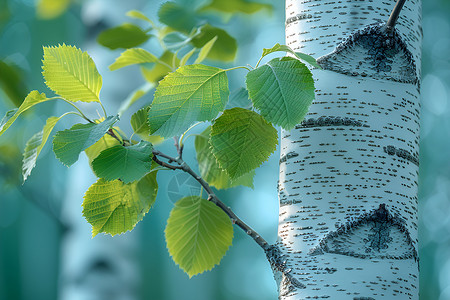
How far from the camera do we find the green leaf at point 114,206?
44 centimetres

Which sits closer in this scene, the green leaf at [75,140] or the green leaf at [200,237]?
the green leaf at [75,140]

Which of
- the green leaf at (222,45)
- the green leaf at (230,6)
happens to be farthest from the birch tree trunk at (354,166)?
the green leaf at (230,6)

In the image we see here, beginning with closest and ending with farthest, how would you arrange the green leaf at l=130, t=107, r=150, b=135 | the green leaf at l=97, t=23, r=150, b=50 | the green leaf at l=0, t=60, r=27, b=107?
the green leaf at l=130, t=107, r=150, b=135, the green leaf at l=97, t=23, r=150, b=50, the green leaf at l=0, t=60, r=27, b=107

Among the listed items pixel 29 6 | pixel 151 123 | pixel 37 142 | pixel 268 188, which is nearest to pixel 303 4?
pixel 151 123

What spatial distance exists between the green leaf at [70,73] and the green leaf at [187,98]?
0.33 ft

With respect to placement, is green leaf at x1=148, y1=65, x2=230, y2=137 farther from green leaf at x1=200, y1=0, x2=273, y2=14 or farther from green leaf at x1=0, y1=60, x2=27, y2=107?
green leaf at x1=0, y1=60, x2=27, y2=107

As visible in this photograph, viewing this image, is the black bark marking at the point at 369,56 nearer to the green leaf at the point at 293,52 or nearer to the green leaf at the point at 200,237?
the green leaf at the point at 293,52

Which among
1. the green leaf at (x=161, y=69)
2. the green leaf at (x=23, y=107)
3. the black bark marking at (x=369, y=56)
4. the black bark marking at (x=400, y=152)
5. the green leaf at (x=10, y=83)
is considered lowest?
the black bark marking at (x=400, y=152)

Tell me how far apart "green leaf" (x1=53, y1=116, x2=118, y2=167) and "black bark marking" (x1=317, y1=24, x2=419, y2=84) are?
0.23 m

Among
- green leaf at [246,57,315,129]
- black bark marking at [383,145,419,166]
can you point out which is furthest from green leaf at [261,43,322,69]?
black bark marking at [383,145,419,166]

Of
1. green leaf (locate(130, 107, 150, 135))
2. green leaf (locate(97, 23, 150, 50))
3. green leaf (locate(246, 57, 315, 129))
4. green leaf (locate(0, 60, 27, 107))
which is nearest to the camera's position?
green leaf (locate(246, 57, 315, 129))

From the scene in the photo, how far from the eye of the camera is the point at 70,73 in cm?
45

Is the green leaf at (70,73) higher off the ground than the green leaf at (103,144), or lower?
higher

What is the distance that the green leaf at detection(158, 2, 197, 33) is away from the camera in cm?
64
